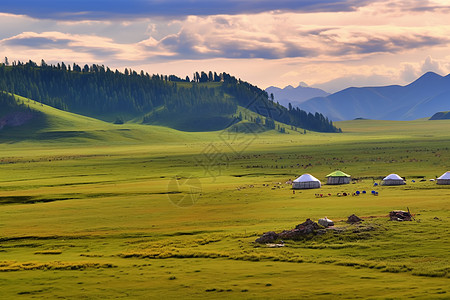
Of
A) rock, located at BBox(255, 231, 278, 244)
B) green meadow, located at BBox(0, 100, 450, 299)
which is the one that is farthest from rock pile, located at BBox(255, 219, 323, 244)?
green meadow, located at BBox(0, 100, 450, 299)

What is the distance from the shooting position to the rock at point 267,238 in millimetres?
57719

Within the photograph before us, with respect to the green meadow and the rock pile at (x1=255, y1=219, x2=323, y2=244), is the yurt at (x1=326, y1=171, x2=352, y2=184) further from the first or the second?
the rock pile at (x1=255, y1=219, x2=323, y2=244)

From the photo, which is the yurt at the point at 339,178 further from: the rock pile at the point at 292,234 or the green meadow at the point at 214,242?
the rock pile at the point at 292,234

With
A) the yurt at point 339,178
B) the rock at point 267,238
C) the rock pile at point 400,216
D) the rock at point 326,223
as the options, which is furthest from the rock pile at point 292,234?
the yurt at point 339,178

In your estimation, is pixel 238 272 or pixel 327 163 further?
pixel 327 163

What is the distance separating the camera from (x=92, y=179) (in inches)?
5172

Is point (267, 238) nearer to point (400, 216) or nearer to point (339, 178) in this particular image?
point (400, 216)

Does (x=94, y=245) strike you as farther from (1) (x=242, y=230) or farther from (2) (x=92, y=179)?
(2) (x=92, y=179)

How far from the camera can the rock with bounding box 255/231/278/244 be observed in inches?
2272

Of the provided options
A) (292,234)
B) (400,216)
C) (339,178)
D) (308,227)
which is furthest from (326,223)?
(339,178)

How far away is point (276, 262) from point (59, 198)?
2196 inches

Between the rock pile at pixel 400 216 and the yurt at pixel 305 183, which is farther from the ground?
the rock pile at pixel 400 216

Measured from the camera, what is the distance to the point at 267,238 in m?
57.9

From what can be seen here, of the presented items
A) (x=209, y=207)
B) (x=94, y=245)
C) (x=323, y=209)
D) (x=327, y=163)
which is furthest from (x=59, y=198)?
(x=327, y=163)
